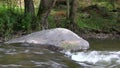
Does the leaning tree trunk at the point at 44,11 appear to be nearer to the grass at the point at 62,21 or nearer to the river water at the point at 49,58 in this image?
the grass at the point at 62,21

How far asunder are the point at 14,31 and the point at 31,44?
4.16 meters

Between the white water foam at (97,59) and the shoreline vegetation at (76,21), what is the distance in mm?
4908

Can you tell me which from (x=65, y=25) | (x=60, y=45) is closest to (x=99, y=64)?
(x=60, y=45)

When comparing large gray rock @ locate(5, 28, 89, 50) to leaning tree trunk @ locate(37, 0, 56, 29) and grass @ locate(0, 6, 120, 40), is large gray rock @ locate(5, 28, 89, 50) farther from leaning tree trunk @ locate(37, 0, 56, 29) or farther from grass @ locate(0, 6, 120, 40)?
leaning tree trunk @ locate(37, 0, 56, 29)

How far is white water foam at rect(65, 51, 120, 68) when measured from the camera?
11142 mm

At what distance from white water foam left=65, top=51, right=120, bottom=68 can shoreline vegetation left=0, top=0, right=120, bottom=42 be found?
4908mm

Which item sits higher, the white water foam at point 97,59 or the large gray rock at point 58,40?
the large gray rock at point 58,40

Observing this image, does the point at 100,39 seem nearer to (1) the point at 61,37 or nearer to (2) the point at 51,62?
(1) the point at 61,37

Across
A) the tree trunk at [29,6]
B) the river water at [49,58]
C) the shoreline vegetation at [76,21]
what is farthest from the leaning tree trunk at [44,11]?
the river water at [49,58]

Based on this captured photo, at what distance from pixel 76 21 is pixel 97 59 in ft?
Answer: 27.1

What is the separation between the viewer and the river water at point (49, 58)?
10.3 m

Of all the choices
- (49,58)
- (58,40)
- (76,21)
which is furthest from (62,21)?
(49,58)

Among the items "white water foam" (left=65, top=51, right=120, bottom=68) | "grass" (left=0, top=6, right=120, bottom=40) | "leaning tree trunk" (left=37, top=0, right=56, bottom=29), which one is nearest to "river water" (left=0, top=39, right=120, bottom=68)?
"white water foam" (left=65, top=51, right=120, bottom=68)

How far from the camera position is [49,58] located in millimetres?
11125
